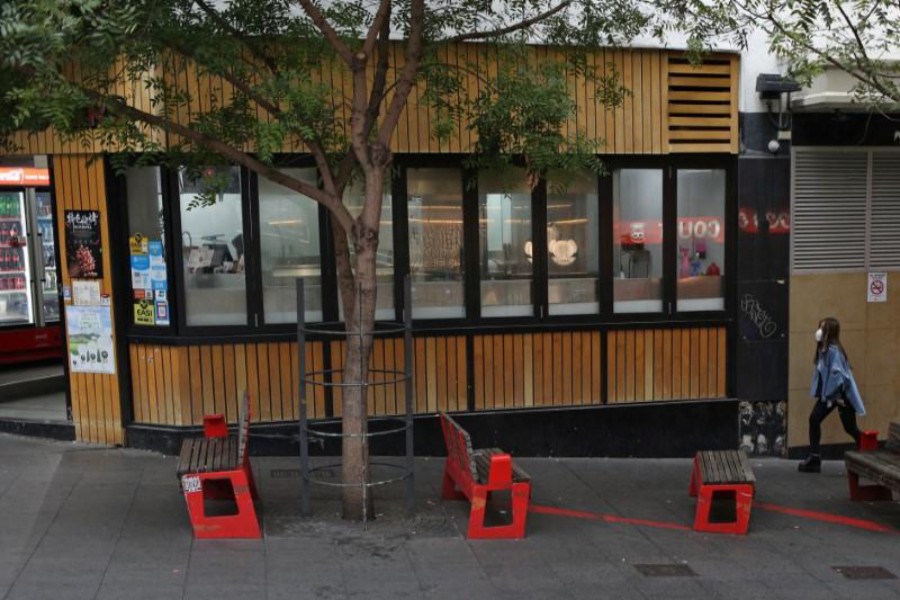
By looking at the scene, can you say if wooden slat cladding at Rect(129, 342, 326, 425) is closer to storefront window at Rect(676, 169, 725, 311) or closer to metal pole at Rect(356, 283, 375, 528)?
metal pole at Rect(356, 283, 375, 528)

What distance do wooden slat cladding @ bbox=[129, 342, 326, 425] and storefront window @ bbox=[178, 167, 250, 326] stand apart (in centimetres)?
36

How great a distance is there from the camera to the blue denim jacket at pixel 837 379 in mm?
9734

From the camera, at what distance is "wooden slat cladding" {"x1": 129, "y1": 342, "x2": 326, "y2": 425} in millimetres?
9281

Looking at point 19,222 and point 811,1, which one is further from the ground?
point 811,1

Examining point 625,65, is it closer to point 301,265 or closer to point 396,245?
point 396,245

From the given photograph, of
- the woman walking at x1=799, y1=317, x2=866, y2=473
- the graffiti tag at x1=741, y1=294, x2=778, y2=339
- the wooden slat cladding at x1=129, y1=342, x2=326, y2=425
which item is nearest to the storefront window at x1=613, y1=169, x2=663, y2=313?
the graffiti tag at x1=741, y1=294, x2=778, y2=339

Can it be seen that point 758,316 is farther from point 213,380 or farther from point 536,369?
point 213,380

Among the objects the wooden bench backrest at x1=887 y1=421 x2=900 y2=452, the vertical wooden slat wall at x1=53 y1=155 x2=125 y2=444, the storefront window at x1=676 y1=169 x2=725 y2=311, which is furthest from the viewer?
the storefront window at x1=676 y1=169 x2=725 y2=311

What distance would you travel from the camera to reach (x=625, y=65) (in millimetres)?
10148

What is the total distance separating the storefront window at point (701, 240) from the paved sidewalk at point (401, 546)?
2522 mm

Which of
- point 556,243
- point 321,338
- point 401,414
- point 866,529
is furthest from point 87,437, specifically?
point 866,529

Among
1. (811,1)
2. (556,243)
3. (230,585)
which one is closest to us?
(230,585)

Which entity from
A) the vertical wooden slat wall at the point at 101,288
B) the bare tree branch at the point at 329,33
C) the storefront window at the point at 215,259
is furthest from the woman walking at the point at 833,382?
the vertical wooden slat wall at the point at 101,288

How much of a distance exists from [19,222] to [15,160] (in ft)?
3.86
